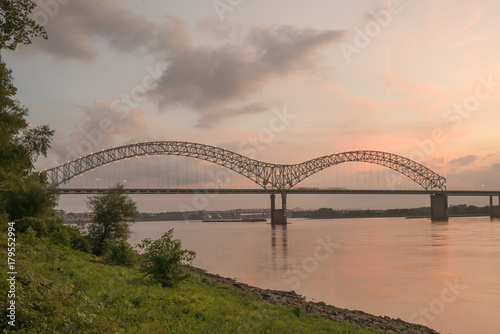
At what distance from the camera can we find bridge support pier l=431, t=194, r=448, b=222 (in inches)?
5798

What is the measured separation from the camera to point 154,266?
1738 centimetres

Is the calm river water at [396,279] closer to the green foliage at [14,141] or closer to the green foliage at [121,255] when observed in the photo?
the green foliage at [121,255]

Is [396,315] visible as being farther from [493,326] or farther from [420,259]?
[420,259]

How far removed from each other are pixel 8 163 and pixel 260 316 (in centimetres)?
1191

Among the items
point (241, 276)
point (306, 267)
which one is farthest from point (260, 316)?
point (306, 267)

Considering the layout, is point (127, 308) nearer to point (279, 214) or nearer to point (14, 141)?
point (14, 141)

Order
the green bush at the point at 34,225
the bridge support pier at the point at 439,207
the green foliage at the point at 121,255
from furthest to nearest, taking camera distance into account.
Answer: the bridge support pier at the point at 439,207, the green bush at the point at 34,225, the green foliage at the point at 121,255

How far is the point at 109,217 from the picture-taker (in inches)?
1281

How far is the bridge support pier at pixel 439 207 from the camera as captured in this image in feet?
483

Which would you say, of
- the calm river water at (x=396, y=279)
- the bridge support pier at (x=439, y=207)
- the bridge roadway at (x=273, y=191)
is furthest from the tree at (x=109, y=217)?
the bridge support pier at (x=439, y=207)

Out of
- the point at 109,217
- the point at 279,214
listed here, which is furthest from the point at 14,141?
the point at 279,214

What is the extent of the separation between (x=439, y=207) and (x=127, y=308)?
158 metres

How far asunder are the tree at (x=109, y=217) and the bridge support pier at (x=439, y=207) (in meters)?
133

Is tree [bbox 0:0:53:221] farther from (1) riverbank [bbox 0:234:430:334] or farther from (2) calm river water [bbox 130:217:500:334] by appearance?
(2) calm river water [bbox 130:217:500:334]
